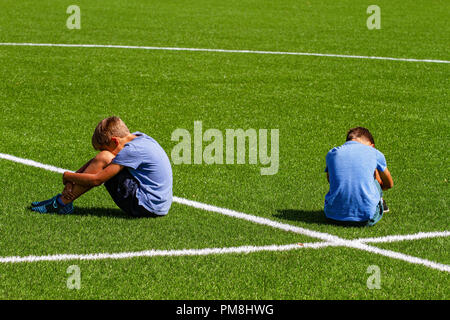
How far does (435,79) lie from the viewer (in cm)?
1484

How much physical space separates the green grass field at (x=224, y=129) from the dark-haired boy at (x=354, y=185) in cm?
16

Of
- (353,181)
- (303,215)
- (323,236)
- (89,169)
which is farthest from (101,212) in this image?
(353,181)

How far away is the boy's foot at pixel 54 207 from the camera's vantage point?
7.25 m

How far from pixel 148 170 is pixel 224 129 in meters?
4.36

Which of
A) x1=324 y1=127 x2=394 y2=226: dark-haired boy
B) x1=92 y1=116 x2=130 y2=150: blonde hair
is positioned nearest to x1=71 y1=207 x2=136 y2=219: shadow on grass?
x1=92 y1=116 x2=130 y2=150: blonde hair

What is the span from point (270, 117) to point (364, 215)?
5.21 m

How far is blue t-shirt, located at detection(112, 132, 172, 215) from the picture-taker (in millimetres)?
6887

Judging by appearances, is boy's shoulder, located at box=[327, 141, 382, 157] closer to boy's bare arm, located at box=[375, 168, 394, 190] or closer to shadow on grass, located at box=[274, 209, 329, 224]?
boy's bare arm, located at box=[375, 168, 394, 190]

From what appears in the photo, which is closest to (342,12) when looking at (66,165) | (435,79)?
(435,79)

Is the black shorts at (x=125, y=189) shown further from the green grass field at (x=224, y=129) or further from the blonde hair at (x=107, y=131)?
the blonde hair at (x=107, y=131)

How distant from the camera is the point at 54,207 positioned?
7.25 m

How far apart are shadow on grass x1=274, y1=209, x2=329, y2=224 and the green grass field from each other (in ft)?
0.10

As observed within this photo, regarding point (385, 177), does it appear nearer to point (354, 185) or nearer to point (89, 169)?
point (354, 185)
